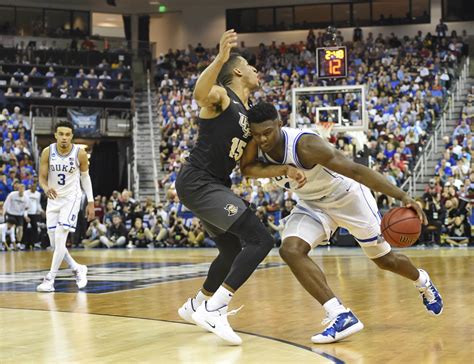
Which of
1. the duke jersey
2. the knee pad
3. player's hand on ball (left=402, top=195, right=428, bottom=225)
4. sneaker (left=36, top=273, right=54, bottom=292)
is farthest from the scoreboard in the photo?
the knee pad

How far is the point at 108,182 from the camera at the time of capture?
30109mm

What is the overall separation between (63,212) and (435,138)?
16018 mm

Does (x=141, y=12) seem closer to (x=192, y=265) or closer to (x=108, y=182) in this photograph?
(x=108, y=182)

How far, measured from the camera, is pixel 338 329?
533cm

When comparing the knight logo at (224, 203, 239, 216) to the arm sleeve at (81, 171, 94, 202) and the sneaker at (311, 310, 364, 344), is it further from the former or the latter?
the arm sleeve at (81, 171, 94, 202)

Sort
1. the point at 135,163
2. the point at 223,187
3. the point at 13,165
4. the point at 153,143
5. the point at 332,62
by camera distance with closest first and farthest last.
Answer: the point at 223,187, the point at 332,62, the point at 13,165, the point at 135,163, the point at 153,143

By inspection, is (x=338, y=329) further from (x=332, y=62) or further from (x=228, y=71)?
(x=332, y=62)

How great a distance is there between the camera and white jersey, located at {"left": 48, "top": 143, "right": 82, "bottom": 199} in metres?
9.32

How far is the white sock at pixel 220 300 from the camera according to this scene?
17.8ft

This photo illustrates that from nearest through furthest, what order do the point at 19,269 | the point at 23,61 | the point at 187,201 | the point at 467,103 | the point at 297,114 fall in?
the point at 187,201, the point at 19,269, the point at 297,114, the point at 467,103, the point at 23,61

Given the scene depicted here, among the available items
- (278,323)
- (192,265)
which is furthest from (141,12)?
(278,323)

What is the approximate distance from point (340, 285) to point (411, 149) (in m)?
14.0

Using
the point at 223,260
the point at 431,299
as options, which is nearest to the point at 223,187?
the point at 223,260

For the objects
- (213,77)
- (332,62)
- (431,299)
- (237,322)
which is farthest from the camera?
(332,62)
